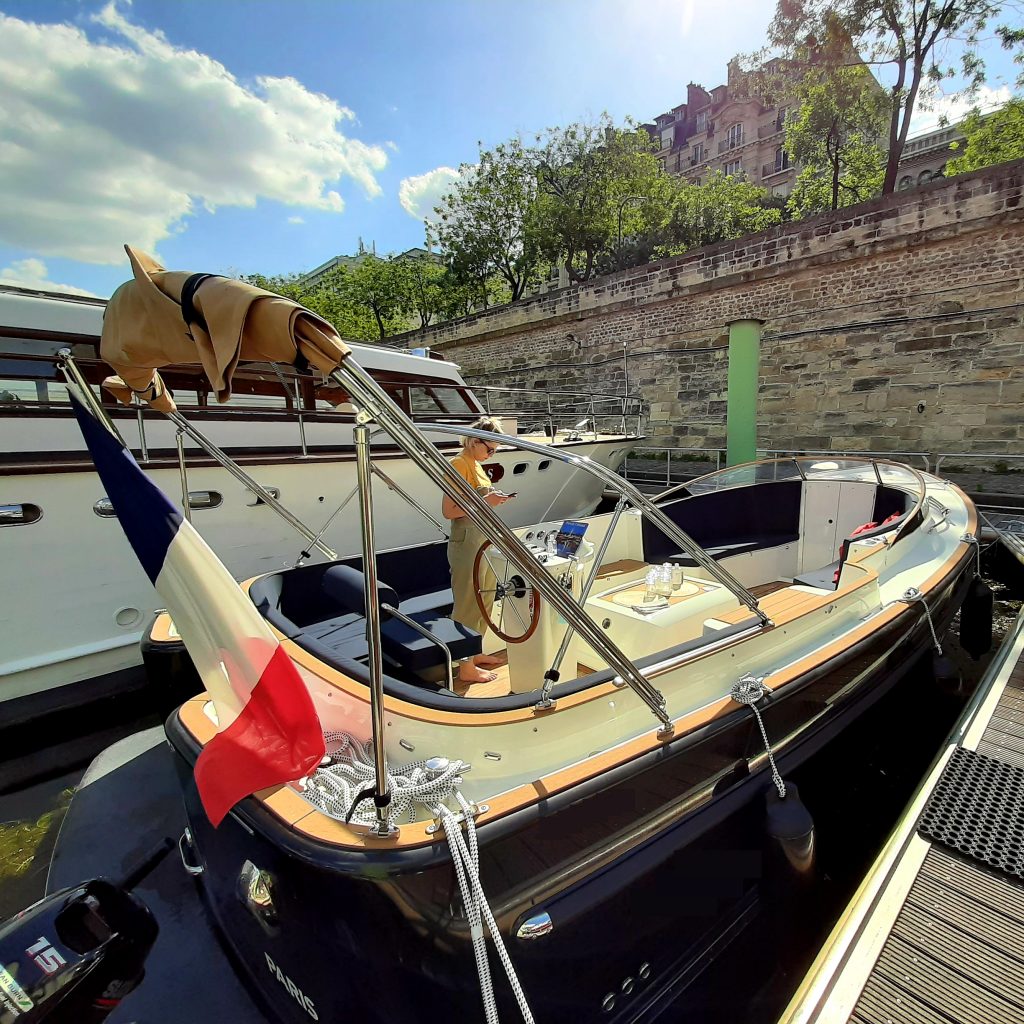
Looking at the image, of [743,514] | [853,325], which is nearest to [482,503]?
[743,514]

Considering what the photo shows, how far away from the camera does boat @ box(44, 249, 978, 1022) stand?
1.13 meters

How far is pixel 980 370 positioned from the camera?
26.6 feet

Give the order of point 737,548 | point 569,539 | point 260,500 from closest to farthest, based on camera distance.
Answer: point 569,539, point 737,548, point 260,500

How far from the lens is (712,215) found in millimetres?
20641

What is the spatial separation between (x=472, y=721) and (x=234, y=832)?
66 cm

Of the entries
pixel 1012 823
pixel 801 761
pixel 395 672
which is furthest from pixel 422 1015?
pixel 1012 823

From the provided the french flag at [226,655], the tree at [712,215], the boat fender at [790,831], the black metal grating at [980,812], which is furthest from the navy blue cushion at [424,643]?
the tree at [712,215]

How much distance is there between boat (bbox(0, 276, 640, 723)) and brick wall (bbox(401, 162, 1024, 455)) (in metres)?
6.95

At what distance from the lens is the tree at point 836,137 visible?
13.5 meters

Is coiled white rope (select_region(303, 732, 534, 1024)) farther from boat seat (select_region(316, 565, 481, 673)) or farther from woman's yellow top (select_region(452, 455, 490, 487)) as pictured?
woman's yellow top (select_region(452, 455, 490, 487))

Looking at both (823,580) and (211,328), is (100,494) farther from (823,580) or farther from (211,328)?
(823,580)

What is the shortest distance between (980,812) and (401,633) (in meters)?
2.29

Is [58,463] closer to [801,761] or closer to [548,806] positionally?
[548,806]

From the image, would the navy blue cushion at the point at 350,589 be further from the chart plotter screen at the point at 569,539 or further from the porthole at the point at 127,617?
the porthole at the point at 127,617
